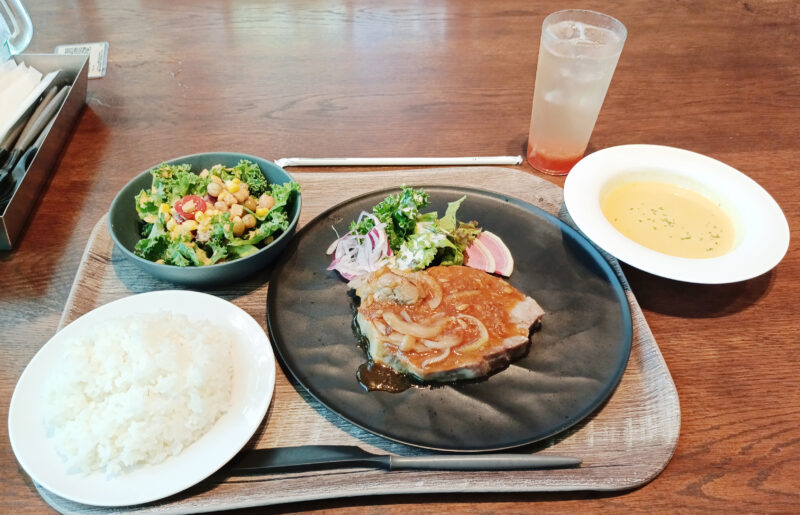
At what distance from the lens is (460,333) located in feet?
5.48

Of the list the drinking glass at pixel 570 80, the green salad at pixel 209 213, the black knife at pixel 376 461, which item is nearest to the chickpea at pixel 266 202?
the green salad at pixel 209 213

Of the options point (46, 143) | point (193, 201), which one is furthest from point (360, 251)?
point (46, 143)

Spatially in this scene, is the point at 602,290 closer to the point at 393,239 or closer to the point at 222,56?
the point at 393,239

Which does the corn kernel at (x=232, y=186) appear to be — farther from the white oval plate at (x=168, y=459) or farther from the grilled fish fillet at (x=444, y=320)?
the grilled fish fillet at (x=444, y=320)

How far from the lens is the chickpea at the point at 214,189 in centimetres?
198

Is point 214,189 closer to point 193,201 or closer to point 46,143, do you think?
point 193,201

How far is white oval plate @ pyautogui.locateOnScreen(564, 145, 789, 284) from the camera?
1751 mm

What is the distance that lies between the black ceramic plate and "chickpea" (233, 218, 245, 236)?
0.59ft

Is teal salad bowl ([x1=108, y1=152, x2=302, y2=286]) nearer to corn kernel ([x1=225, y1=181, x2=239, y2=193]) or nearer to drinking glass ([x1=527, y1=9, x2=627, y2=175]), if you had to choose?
corn kernel ([x1=225, y1=181, x2=239, y2=193])

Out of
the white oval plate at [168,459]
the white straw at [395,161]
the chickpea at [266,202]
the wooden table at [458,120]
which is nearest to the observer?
the white oval plate at [168,459]

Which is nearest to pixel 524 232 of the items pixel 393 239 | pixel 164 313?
pixel 393 239

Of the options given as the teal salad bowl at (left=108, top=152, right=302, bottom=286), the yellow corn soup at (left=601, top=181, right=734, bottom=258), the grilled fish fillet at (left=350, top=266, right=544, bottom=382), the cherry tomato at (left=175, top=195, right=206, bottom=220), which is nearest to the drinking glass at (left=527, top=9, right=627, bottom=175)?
the yellow corn soup at (left=601, top=181, right=734, bottom=258)

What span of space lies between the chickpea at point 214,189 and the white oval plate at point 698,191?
4.23ft

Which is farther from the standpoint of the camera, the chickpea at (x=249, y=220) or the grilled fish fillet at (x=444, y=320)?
the chickpea at (x=249, y=220)
